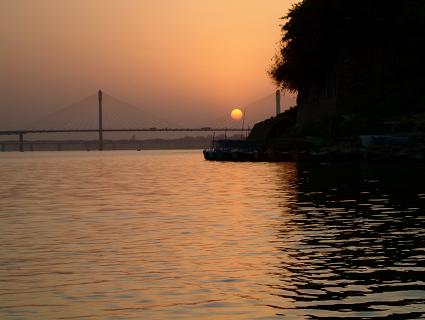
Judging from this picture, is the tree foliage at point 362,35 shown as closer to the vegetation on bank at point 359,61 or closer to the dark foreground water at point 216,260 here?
the vegetation on bank at point 359,61

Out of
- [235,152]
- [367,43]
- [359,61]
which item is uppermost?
[367,43]

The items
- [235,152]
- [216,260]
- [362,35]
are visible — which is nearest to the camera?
[216,260]

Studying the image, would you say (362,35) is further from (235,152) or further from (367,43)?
(235,152)

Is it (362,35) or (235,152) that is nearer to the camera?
(362,35)

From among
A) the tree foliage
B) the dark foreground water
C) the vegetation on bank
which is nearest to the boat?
the vegetation on bank

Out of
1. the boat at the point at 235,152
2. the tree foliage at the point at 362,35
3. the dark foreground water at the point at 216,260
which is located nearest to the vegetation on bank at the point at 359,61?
the tree foliage at the point at 362,35

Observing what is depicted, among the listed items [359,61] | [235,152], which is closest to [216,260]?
[359,61]

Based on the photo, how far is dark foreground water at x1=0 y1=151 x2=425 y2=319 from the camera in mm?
16094

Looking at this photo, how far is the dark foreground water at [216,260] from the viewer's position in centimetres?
1609

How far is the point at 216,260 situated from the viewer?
21.8 metres

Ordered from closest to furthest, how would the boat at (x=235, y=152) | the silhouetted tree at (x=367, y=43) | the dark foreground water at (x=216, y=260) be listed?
1. the dark foreground water at (x=216, y=260)
2. the silhouetted tree at (x=367, y=43)
3. the boat at (x=235, y=152)

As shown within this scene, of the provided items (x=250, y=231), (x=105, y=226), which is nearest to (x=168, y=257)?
(x=250, y=231)

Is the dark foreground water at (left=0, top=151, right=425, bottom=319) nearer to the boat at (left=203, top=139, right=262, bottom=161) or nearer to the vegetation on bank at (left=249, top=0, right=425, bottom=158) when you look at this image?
the vegetation on bank at (left=249, top=0, right=425, bottom=158)

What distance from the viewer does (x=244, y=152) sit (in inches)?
5281
